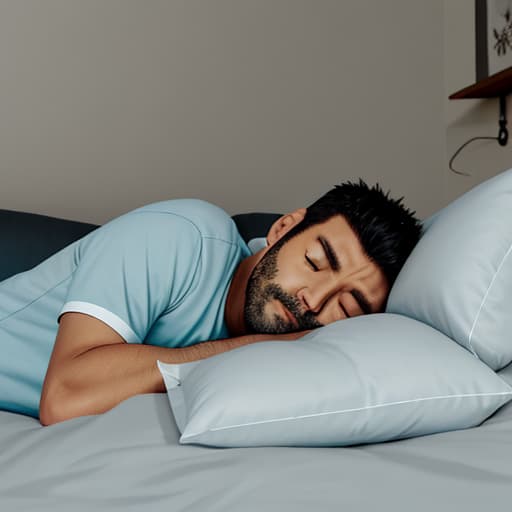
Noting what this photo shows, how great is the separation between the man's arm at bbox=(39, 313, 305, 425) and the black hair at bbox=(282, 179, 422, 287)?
1.17 ft

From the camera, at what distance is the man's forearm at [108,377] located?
38.1 inches

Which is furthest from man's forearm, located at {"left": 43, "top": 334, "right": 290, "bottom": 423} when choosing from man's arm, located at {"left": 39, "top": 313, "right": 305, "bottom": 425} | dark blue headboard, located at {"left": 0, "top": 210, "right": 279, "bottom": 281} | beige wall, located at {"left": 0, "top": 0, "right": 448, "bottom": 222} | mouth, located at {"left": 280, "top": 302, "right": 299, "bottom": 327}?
beige wall, located at {"left": 0, "top": 0, "right": 448, "bottom": 222}

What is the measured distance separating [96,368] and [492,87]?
1.57m

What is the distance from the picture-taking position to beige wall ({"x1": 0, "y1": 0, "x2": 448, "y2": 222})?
1963 mm

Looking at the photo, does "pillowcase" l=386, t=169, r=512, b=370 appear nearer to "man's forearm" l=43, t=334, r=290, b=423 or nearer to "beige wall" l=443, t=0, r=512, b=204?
"man's forearm" l=43, t=334, r=290, b=423

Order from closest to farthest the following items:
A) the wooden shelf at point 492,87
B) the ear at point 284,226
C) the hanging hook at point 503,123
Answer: the ear at point 284,226, the wooden shelf at point 492,87, the hanging hook at point 503,123

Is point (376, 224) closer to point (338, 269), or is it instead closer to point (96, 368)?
point (338, 269)

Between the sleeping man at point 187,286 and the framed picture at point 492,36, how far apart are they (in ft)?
3.18

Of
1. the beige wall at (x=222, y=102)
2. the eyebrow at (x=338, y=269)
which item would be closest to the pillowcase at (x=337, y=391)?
the eyebrow at (x=338, y=269)

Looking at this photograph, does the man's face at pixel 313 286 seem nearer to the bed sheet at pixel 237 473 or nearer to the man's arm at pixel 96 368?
the man's arm at pixel 96 368

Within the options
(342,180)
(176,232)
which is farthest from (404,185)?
(176,232)

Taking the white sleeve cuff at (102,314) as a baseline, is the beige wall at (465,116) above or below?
above

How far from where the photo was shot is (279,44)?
2.26 m

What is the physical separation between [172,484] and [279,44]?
188 centimetres
